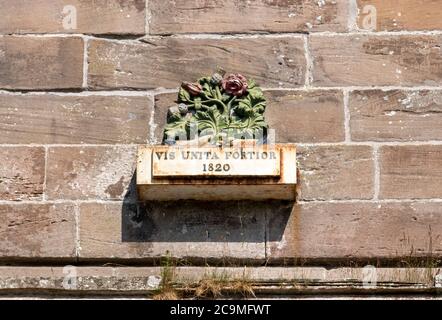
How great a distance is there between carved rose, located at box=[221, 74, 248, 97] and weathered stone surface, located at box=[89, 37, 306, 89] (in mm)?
80

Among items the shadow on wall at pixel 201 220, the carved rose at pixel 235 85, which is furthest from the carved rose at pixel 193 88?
the shadow on wall at pixel 201 220

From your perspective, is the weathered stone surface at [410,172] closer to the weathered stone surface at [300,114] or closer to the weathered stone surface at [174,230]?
the weathered stone surface at [300,114]

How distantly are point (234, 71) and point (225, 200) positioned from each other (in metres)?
0.62

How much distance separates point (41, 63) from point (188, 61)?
2.20 feet

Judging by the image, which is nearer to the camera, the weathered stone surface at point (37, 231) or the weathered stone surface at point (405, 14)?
the weathered stone surface at point (37, 231)

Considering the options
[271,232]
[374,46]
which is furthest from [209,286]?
[374,46]

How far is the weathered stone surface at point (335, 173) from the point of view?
7570 mm

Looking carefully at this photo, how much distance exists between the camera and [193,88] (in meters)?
7.69

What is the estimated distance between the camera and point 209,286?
7312 millimetres

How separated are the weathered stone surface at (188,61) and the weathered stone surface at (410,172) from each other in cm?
54

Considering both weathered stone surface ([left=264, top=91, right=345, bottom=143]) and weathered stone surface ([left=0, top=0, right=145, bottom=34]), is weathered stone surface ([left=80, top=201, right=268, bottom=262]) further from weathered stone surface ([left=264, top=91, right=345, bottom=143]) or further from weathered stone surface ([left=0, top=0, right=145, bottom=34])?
weathered stone surface ([left=0, top=0, right=145, bottom=34])

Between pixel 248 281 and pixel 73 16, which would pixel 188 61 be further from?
pixel 248 281

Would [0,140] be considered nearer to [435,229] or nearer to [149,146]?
[149,146]

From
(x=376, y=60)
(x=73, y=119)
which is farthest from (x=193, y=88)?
(x=376, y=60)
